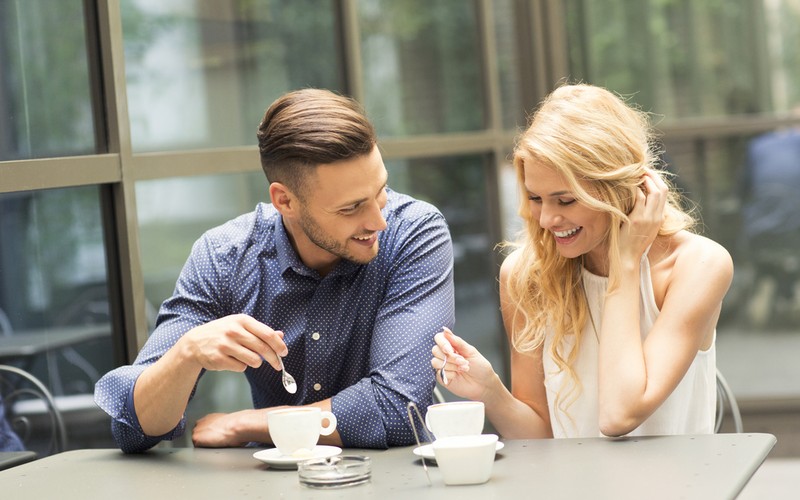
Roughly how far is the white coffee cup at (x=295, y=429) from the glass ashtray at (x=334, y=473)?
0.09 m

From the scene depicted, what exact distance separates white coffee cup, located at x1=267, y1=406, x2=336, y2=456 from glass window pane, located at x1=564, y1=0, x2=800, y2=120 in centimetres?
341

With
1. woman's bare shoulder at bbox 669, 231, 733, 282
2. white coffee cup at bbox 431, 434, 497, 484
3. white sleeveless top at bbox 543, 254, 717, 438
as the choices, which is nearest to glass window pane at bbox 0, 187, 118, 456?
white sleeveless top at bbox 543, 254, 717, 438

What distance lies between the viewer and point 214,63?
9.86 feet

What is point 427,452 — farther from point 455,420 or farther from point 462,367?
point 462,367

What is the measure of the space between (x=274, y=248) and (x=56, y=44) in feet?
2.30

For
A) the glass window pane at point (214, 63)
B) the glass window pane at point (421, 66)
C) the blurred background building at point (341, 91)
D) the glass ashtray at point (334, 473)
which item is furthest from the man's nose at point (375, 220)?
the glass window pane at point (421, 66)

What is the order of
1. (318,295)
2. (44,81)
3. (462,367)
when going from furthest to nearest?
(44,81) < (318,295) < (462,367)

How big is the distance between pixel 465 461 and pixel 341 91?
7.27 feet

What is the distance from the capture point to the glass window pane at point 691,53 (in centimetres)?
475

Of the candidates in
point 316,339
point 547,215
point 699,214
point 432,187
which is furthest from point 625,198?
point 699,214

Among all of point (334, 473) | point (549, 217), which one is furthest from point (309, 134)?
point (334, 473)

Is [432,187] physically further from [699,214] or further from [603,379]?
[603,379]

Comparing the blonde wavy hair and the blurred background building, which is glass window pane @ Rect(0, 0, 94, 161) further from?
the blonde wavy hair

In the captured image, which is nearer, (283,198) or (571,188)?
(571,188)
